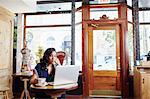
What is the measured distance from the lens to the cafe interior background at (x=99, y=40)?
21.0ft

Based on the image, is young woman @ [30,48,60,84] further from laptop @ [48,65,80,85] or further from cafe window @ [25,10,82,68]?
cafe window @ [25,10,82,68]

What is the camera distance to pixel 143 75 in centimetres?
429

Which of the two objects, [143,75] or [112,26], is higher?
[112,26]

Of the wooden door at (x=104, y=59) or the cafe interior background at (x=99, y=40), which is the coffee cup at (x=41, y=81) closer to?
the cafe interior background at (x=99, y=40)

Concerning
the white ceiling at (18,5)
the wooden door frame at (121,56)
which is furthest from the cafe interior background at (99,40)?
the white ceiling at (18,5)

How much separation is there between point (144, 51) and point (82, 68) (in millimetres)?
2009

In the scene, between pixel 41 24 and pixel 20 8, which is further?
pixel 41 24

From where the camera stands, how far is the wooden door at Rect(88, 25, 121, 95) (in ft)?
21.3

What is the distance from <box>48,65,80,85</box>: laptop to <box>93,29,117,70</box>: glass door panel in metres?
3.87

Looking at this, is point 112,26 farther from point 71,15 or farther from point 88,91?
point 88,91

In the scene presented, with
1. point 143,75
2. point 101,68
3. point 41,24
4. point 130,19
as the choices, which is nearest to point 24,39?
point 41,24

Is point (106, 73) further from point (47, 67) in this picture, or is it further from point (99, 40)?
point (47, 67)

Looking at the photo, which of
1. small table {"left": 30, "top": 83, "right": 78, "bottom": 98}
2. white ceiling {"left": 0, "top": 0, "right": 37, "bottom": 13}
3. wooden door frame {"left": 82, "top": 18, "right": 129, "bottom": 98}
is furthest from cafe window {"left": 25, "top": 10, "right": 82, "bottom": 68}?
small table {"left": 30, "top": 83, "right": 78, "bottom": 98}

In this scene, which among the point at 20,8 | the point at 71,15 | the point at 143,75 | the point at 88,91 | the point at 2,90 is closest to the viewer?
the point at 143,75
